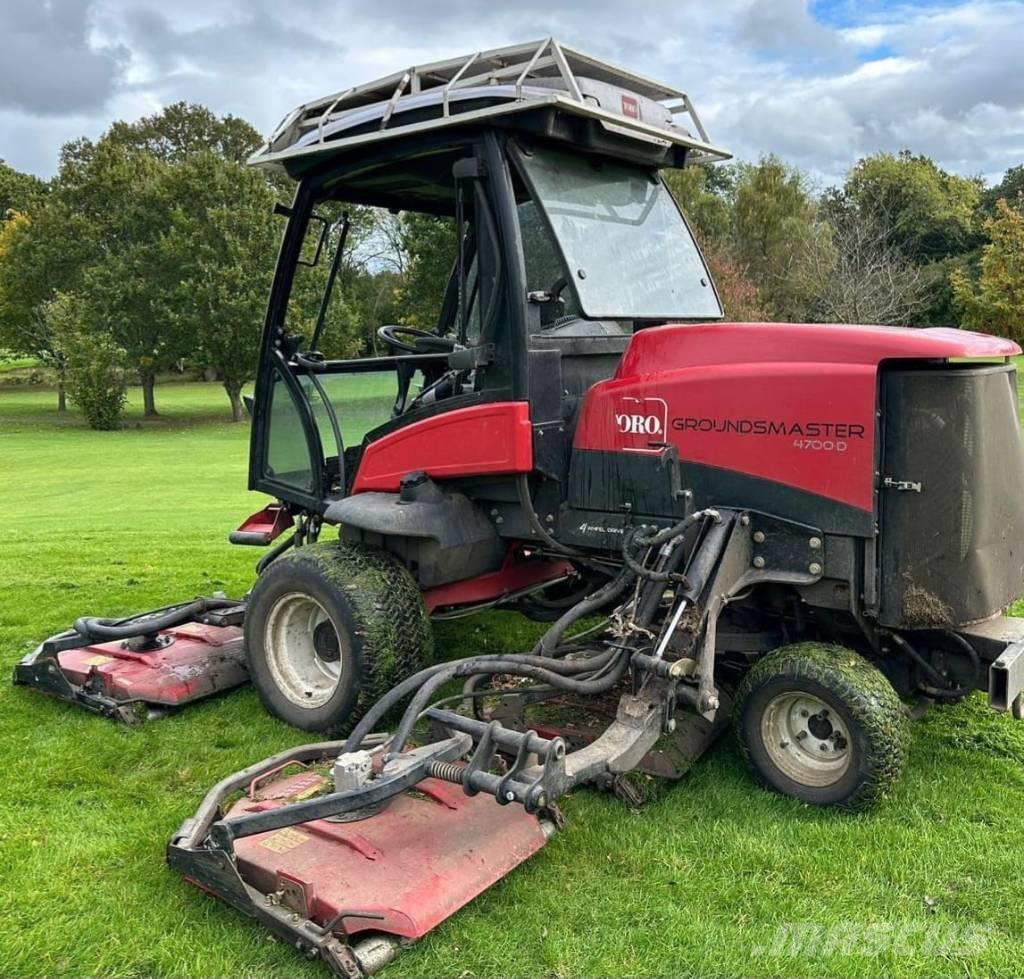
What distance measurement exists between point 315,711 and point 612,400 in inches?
77.5

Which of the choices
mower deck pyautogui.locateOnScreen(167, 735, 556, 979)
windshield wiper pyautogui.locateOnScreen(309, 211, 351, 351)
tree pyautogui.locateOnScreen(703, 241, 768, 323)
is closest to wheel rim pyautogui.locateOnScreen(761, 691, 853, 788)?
mower deck pyautogui.locateOnScreen(167, 735, 556, 979)

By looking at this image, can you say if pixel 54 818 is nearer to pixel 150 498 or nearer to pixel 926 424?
pixel 926 424

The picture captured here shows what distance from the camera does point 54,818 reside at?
3.81 m

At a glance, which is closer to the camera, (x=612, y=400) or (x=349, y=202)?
(x=612, y=400)

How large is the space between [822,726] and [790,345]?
145 centimetres

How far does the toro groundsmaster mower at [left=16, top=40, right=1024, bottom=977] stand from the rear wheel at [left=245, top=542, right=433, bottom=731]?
0.05ft

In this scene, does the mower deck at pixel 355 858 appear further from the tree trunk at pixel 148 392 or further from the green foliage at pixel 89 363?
the tree trunk at pixel 148 392

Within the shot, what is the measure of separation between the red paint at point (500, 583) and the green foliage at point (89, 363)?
93.0 ft

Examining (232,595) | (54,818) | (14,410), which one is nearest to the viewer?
(54,818)

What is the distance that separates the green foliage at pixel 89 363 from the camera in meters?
30.3

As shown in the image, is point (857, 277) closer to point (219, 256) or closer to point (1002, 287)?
point (1002, 287)

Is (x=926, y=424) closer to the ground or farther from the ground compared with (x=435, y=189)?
closer to the ground

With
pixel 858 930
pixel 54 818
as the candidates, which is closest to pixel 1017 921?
pixel 858 930
